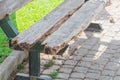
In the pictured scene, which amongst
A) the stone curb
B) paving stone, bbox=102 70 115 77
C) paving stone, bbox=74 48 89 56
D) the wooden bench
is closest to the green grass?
the stone curb

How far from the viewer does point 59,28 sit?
156 inches

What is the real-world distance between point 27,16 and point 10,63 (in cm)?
229

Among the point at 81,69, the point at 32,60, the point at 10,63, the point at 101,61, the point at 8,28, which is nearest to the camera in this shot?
the point at 32,60

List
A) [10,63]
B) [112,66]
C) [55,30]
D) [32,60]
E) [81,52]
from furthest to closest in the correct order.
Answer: [81,52]
[112,66]
[10,63]
[32,60]
[55,30]

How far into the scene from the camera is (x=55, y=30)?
394cm

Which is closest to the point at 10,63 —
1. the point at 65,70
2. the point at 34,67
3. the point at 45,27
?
the point at 34,67

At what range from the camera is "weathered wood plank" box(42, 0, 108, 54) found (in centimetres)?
353

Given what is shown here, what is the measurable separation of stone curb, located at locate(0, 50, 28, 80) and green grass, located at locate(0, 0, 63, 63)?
319 mm

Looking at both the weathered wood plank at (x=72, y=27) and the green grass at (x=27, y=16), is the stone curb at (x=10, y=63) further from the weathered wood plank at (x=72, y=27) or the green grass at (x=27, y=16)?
the weathered wood plank at (x=72, y=27)

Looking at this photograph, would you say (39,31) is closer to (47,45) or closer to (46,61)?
(47,45)

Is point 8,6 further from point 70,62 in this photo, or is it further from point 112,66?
point 112,66

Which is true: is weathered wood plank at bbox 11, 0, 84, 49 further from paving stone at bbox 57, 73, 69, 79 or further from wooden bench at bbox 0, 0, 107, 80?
paving stone at bbox 57, 73, 69, 79

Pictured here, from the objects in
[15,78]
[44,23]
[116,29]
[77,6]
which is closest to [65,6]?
[77,6]

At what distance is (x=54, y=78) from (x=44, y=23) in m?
0.98
